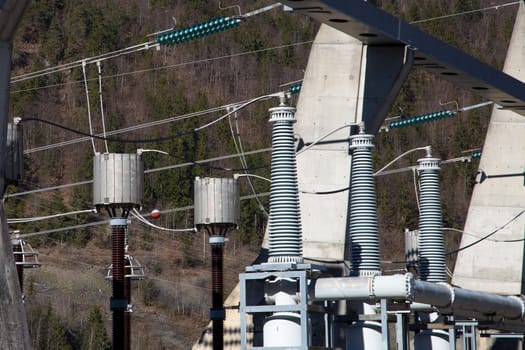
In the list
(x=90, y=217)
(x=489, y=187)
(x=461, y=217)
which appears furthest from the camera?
(x=461, y=217)

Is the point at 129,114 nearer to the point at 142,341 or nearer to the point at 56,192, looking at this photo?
the point at 56,192

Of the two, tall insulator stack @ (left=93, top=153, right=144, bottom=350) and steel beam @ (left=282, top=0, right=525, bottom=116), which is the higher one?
steel beam @ (left=282, top=0, right=525, bottom=116)

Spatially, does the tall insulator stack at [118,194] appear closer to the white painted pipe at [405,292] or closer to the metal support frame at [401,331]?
the white painted pipe at [405,292]

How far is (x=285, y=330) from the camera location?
1627 cm

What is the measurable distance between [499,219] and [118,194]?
13339mm

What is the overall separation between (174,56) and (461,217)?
92.9ft

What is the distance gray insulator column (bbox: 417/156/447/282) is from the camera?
22.1 m

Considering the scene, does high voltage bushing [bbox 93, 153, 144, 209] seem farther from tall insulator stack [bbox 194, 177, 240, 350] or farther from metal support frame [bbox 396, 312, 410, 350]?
metal support frame [bbox 396, 312, 410, 350]

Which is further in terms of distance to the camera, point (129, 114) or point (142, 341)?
point (129, 114)

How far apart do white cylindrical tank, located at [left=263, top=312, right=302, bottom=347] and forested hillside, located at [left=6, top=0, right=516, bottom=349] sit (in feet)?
164

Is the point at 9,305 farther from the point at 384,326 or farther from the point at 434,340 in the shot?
the point at 434,340

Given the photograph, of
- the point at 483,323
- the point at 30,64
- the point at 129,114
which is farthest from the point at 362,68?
the point at 30,64

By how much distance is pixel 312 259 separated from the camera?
70.5ft

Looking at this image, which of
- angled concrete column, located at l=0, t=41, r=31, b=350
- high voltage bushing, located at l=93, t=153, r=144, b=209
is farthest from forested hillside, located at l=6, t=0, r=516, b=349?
angled concrete column, located at l=0, t=41, r=31, b=350
